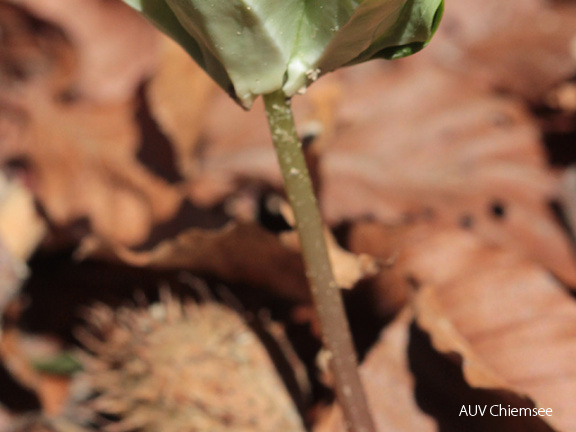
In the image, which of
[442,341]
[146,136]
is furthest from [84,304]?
[442,341]

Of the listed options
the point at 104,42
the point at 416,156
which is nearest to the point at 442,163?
the point at 416,156

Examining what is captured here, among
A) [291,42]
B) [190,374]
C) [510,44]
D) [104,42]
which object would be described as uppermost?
[291,42]

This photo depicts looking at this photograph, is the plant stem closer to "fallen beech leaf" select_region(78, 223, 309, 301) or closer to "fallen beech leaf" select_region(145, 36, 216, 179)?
"fallen beech leaf" select_region(78, 223, 309, 301)

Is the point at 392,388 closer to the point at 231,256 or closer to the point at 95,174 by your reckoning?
the point at 231,256

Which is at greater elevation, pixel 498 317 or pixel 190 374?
pixel 190 374
